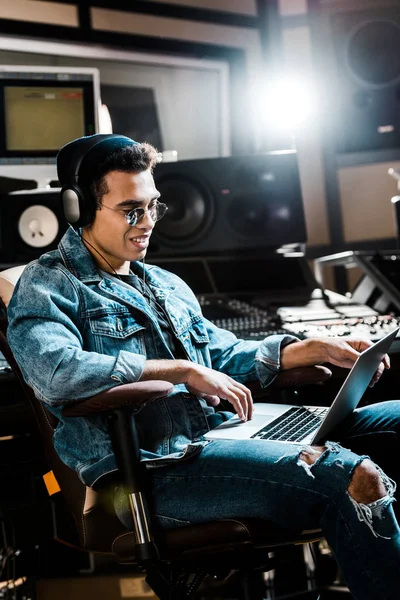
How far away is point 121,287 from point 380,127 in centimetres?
270

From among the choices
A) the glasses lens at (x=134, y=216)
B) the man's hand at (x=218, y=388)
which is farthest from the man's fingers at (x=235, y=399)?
the glasses lens at (x=134, y=216)

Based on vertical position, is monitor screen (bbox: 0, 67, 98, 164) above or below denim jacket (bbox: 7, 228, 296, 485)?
above

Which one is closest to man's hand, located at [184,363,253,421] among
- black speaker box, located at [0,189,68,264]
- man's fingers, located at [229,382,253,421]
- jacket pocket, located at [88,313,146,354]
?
man's fingers, located at [229,382,253,421]

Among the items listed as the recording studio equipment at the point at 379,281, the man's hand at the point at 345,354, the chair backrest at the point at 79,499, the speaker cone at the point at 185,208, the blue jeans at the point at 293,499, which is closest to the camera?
the blue jeans at the point at 293,499

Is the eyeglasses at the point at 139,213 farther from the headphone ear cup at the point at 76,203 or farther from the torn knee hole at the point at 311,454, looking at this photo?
the torn knee hole at the point at 311,454

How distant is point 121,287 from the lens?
1956 mm

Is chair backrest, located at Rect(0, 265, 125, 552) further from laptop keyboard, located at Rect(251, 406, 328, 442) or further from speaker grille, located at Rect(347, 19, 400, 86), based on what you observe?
speaker grille, located at Rect(347, 19, 400, 86)

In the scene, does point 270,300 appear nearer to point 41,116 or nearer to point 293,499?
point 41,116

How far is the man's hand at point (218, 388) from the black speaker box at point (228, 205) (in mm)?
1287

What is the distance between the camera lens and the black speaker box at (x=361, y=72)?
4.23 metres

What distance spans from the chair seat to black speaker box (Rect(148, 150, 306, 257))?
4.66ft

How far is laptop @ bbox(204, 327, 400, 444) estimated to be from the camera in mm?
1743

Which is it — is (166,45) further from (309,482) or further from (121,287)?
(309,482)

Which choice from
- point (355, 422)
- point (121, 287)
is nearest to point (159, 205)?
point (121, 287)
